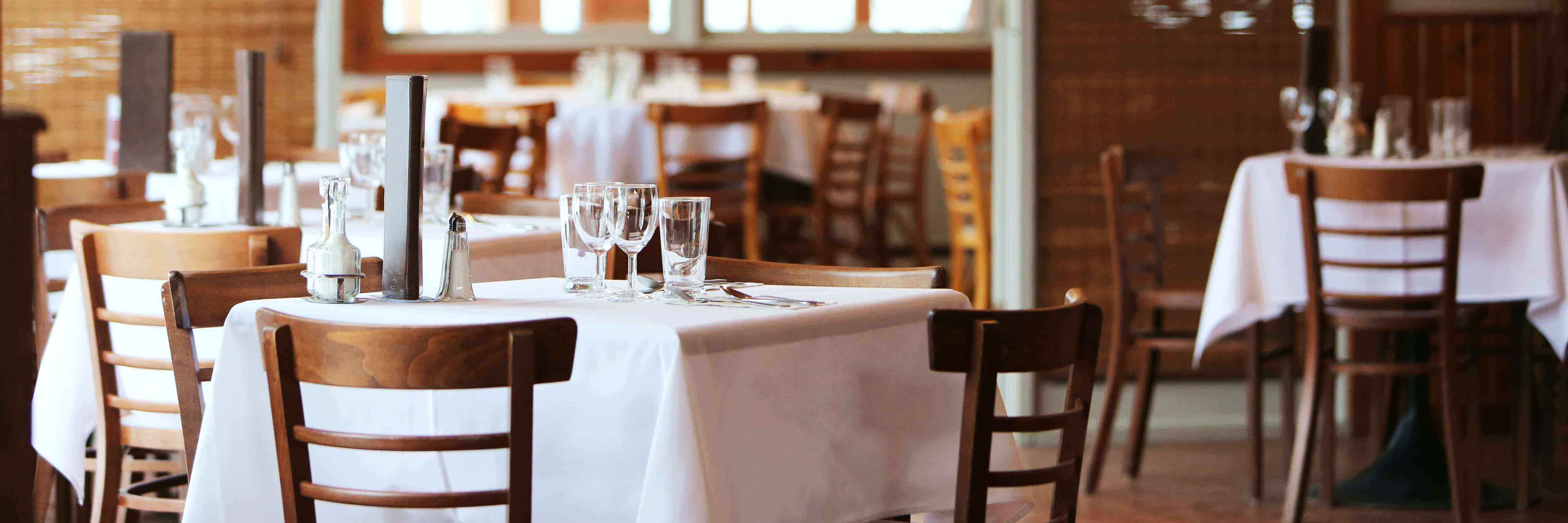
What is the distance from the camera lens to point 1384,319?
3.46m

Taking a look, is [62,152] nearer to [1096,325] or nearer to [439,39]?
[1096,325]

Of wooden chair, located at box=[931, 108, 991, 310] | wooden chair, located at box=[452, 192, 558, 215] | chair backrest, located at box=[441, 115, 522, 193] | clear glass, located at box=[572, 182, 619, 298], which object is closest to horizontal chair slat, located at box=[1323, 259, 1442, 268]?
wooden chair, located at box=[452, 192, 558, 215]

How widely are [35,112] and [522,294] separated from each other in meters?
0.78

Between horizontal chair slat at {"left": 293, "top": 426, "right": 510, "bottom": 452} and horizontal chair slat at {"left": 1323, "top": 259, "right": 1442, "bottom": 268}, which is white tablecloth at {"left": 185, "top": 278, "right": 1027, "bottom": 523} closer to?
horizontal chair slat at {"left": 293, "top": 426, "right": 510, "bottom": 452}

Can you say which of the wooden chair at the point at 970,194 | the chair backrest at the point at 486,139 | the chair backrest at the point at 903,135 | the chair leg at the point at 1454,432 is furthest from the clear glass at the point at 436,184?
the chair backrest at the point at 903,135

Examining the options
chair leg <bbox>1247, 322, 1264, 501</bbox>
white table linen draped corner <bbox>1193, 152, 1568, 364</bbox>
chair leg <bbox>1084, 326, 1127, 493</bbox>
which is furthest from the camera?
chair leg <bbox>1084, 326, 1127, 493</bbox>

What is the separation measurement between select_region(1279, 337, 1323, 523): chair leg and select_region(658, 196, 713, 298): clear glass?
1.86m

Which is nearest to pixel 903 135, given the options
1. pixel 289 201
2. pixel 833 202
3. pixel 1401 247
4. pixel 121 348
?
pixel 833 202

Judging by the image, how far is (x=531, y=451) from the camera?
5.65ft

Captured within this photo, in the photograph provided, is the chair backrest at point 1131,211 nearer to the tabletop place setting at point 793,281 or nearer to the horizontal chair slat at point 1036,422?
the tabletop place setting at point 793,281

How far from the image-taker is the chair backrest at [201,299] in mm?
2064

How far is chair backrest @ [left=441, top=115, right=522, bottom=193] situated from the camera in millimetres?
5094

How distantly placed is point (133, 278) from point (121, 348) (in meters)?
0.24

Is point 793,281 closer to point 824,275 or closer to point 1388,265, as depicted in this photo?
point 824,275
